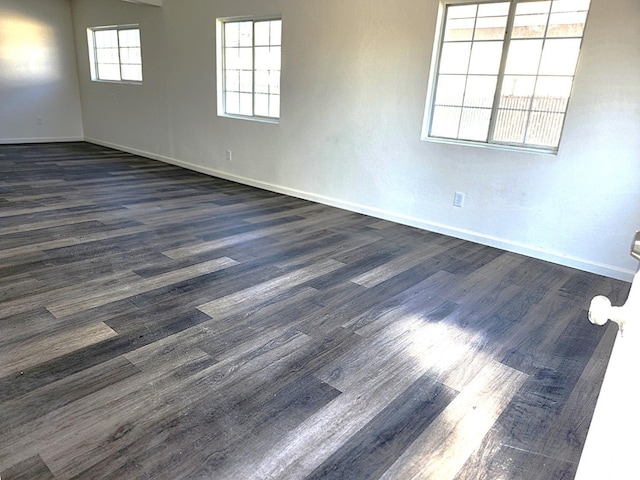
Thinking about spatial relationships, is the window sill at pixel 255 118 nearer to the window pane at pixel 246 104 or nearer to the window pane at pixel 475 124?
the window pane at pixel 246 104

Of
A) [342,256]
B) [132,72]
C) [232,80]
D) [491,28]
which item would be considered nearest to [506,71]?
[491,28]

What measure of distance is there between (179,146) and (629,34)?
5.60 m

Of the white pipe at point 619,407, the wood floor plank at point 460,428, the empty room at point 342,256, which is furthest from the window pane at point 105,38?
the white pipe at point 619,407

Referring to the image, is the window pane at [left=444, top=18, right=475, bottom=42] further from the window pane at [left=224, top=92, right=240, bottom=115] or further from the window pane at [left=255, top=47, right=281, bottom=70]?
the window pane at [left=224, top=92, right=240, bottom=115]

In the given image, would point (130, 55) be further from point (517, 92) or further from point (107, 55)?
point (517, 92)

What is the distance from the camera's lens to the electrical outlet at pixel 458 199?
4008 mm

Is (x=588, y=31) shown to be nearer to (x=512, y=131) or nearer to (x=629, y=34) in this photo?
(x=629, y=34)

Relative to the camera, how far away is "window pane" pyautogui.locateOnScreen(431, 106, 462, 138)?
3986mm

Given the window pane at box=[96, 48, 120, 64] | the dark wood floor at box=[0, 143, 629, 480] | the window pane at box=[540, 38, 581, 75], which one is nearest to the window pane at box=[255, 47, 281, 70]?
the dark wood floor at box=[0, 143, 629, 480]

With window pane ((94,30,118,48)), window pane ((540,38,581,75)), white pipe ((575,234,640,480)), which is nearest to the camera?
white pipe ((575,234,640,480))

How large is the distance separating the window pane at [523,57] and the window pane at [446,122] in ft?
1.80

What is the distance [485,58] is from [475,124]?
54cm

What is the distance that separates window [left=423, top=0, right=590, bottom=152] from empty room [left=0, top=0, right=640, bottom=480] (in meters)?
0.02

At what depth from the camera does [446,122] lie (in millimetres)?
4051
